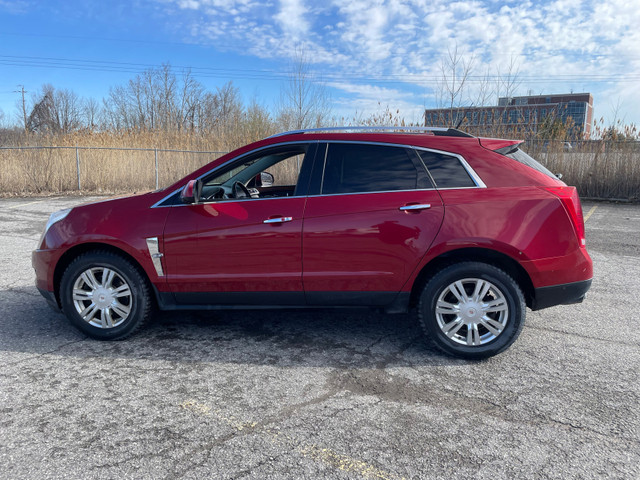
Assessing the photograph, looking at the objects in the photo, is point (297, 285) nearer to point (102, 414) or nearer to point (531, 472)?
point (102, 414)

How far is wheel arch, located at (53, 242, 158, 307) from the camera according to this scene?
404 centimetres

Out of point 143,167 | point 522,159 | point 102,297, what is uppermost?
point 143,167

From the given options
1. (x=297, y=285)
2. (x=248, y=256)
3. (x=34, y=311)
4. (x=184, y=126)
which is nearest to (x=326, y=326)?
(x=297, y=285)

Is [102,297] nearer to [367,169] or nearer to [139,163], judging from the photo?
[367,169]

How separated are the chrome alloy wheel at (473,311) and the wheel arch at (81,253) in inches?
94.3

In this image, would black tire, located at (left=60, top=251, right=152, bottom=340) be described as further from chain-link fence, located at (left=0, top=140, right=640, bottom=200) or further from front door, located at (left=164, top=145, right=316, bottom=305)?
chain-link fence, located at (left=0, top=140, right=640, bottom=200)

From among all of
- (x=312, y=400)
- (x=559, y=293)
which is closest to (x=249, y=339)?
(x=312, y=400)

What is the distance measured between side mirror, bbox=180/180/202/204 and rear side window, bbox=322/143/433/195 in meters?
1.01

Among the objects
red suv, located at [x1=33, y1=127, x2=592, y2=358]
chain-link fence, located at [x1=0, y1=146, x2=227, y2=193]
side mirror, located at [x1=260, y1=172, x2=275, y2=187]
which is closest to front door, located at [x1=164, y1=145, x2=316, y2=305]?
red suv, located at [x1=33, y1=127, x2=592, y2=358]

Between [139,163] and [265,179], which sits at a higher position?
[139,163]

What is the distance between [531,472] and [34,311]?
4623 mm

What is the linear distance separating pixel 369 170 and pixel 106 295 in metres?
2.42

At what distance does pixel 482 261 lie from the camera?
3703 mm

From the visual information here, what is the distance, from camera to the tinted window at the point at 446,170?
3.69 metres
